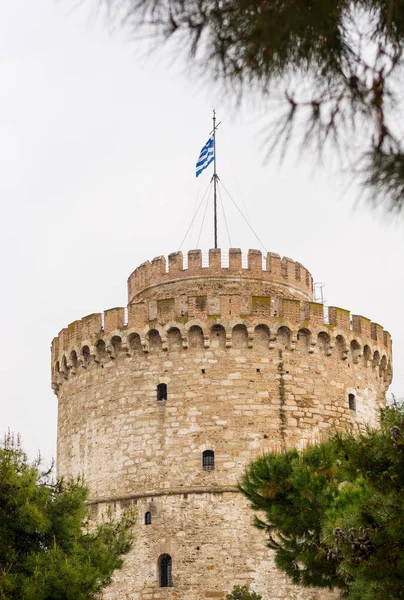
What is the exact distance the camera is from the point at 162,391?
80.9ft

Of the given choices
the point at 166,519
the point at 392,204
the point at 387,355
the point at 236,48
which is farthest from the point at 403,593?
the point at 387,355

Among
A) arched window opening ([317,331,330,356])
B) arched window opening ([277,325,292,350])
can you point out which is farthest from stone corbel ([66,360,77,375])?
arched window opening ([317,331,330,356])

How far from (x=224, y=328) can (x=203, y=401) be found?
1697 millimetres

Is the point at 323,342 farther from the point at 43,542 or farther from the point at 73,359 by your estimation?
the point at 43,542

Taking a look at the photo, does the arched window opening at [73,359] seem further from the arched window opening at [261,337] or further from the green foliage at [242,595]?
the green foliage at [242,595]

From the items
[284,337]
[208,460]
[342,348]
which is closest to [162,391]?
[208,460]

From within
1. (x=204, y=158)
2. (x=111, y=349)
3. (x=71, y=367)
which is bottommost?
(x=71, y=367)

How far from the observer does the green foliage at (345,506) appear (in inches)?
491

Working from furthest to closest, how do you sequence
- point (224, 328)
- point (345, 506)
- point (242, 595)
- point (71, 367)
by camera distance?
point (71, 367) → point (224, 328) → point (242, 595) → point (345, 506)

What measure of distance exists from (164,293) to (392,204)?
19.9 metres

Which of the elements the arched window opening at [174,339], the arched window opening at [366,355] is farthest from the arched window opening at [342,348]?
the arched window opening at [174,339]

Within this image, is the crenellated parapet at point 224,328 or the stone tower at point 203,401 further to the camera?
the crenellated parapet at point 224,328

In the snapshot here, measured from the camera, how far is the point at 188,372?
2455cm

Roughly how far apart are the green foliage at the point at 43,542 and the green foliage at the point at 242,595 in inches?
142
